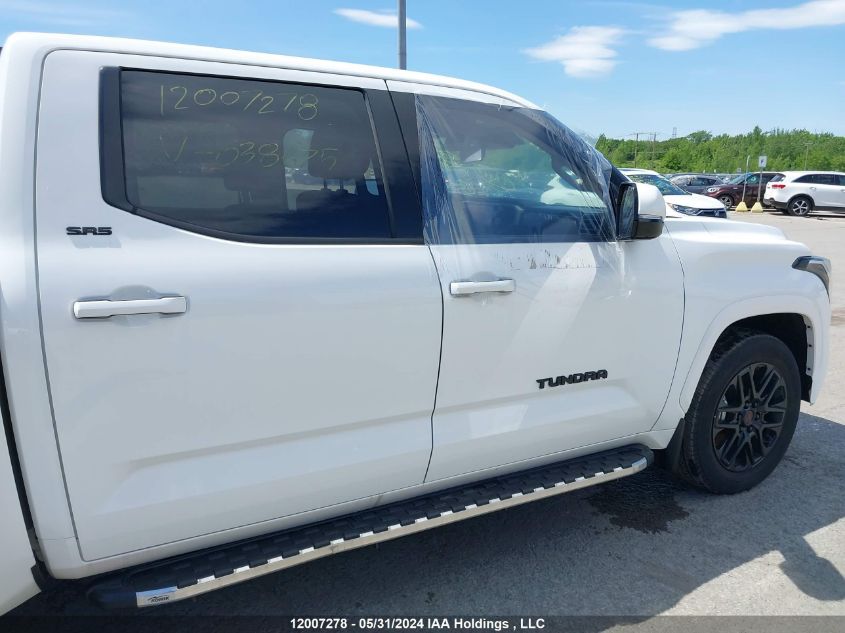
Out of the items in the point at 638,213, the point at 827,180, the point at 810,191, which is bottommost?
the point at 810,191

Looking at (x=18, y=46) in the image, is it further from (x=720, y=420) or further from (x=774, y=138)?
(x=774, y=138)

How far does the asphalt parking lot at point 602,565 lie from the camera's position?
252 centimetres

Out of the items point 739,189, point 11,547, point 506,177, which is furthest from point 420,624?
point 739,189

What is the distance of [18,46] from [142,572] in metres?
1.51

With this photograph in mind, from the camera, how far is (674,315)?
110 inches

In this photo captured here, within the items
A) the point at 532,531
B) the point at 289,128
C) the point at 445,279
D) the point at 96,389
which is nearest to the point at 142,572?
the point at 96,389

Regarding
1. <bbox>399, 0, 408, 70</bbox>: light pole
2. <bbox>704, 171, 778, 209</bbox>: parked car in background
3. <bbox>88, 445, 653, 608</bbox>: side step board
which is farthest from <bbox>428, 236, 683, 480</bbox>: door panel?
<bbox>704, 171, 778, 209</bbox>: parked car in background

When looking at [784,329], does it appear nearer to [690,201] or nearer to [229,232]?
Result: [229,232]

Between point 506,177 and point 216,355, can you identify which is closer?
point 216,355

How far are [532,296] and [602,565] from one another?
A: 127cm

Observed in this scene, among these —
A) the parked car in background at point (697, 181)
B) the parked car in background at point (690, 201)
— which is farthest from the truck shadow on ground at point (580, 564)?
the parked car in background at point (697, 181)

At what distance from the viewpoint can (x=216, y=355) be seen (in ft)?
6.07

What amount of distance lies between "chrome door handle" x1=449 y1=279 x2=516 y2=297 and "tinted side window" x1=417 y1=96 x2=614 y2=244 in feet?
0.59

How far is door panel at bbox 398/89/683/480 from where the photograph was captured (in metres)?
2.32
